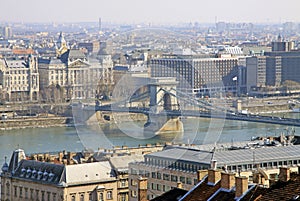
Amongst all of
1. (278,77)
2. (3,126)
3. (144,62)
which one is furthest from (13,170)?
(278,77)

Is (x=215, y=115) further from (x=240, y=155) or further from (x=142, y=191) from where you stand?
(x=142, y=191)

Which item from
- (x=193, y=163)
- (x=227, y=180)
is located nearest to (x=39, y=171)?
(x=193, y=163)

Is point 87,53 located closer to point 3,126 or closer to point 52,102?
point 52,102

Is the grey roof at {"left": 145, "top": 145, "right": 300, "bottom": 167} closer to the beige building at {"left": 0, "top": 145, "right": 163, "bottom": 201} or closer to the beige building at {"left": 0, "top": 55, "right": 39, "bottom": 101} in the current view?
the beige building at {"left": 0, "top": 145, "right": 163, "bottom": 201}

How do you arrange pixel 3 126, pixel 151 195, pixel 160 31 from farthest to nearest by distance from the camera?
pixel 3 126 < pixel 160 31 < pixel 151 195

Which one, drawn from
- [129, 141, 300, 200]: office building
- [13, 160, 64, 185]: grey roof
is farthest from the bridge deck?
[13, 160, 64, 185]: grey roof

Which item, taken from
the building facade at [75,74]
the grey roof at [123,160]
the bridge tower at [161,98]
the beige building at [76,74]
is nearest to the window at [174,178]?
the grey roof at [123,160]
